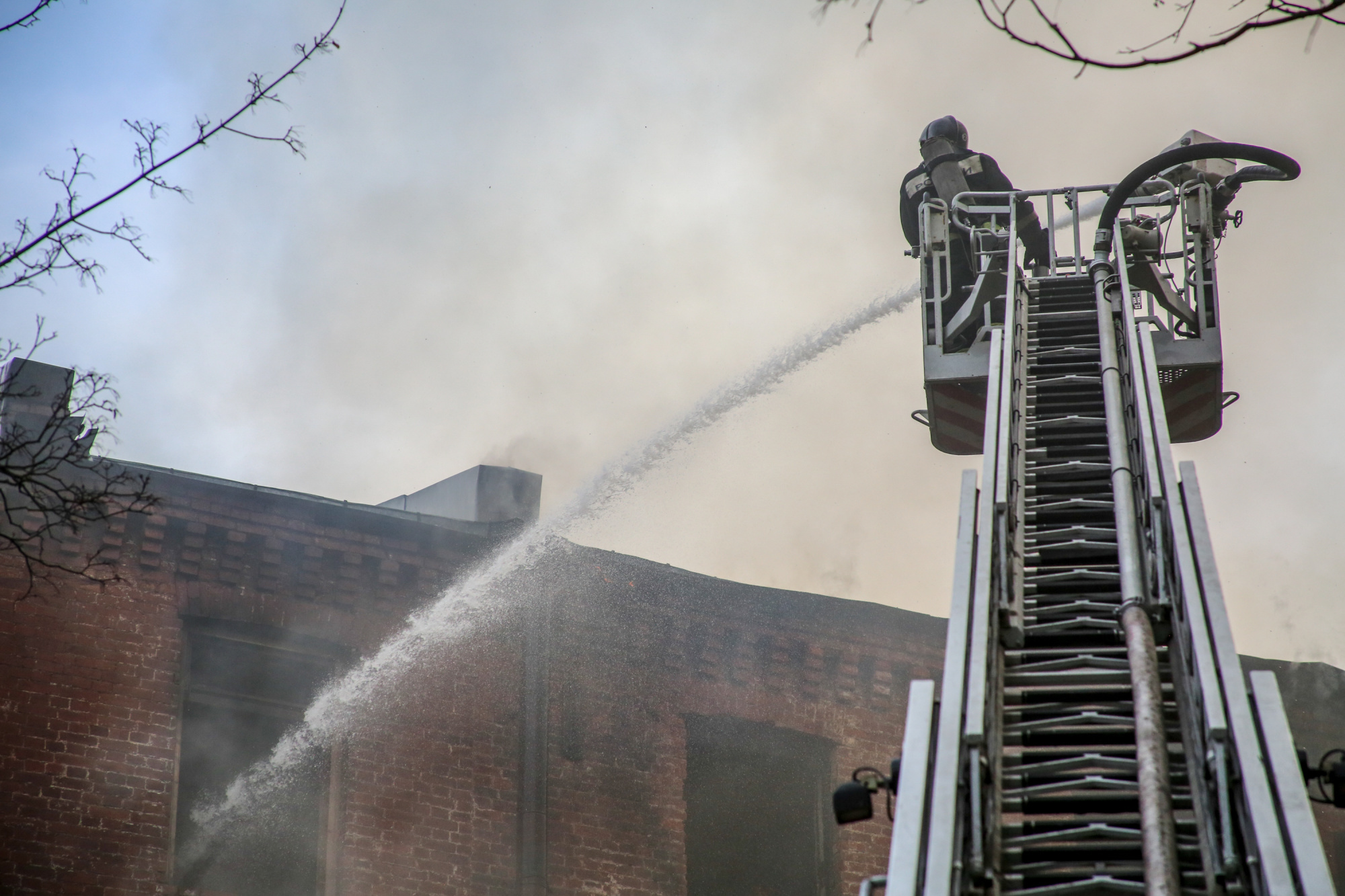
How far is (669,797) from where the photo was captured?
13.4 metres

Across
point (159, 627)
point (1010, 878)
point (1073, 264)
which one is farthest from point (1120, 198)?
point (159, 627)

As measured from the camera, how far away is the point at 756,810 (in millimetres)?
14438

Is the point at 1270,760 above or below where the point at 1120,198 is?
below

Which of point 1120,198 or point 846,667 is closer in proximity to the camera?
point 1120,198

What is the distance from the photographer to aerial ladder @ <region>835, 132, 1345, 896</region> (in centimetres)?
505

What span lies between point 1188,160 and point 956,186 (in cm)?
188

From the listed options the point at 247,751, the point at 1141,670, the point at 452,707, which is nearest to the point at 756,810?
the point at 452,707

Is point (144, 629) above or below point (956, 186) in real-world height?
below

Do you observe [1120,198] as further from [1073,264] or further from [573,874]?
[573,874]

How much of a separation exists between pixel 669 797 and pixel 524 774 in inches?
56.0

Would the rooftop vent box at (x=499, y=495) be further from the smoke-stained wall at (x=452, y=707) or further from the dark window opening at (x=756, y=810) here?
the dark window opening at (x=756, y=810)

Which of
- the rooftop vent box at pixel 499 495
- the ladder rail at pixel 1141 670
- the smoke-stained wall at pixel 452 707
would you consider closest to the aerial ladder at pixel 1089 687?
the ladder rail at pixel 1141 670

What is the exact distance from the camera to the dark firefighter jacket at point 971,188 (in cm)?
1270

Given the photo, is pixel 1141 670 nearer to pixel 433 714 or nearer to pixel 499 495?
pixel 433 714
